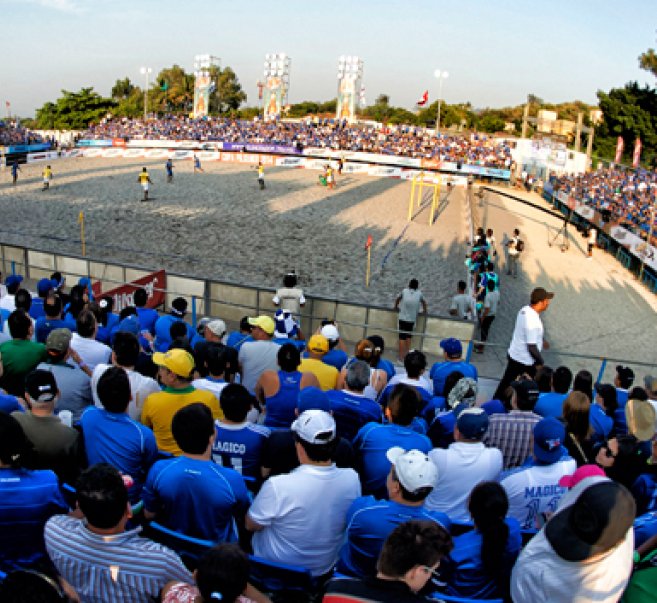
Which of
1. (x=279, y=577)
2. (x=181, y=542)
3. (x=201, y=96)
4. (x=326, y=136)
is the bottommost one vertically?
(x=279, y=577)

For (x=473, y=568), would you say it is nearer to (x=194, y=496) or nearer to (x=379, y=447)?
(x=379, y=447)

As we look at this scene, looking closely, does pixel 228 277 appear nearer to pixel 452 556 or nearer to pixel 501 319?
pixel 501 319

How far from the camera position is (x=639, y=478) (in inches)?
157

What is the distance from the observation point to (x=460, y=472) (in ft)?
12.9

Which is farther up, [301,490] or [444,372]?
[301,490]

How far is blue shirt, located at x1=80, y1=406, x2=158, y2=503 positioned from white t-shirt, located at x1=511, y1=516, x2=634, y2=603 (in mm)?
2488

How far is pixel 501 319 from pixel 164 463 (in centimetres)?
1291

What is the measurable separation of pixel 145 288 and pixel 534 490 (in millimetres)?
10080

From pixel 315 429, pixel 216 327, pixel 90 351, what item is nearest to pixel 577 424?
pixel 315 429

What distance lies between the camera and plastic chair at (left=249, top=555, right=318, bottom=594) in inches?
117

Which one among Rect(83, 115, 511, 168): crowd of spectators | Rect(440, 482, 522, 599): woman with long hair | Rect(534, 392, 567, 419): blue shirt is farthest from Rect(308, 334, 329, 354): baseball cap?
Rect(83, 115, 511, 168): crowd of spectators

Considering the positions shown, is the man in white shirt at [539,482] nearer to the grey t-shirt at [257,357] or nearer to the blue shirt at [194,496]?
the blue shirt at [194,496]

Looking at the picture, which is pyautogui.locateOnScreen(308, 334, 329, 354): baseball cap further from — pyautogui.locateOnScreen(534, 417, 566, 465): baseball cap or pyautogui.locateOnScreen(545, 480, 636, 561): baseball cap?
pyautogui.locateOnScreen(545, 480, 636, 561): baseball cap

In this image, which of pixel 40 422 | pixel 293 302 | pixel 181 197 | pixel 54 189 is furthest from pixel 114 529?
pixel 54 189
